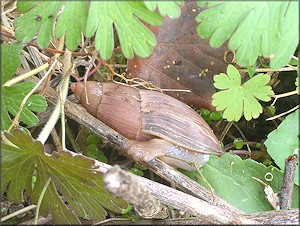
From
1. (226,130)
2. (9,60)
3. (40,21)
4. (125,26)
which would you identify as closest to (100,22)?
(125,26)

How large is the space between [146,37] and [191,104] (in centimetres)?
58

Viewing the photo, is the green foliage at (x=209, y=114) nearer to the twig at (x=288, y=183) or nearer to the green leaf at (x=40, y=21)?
the twig at (x=288, y=183)

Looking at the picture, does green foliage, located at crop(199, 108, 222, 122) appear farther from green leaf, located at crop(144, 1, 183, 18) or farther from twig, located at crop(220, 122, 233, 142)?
green leaf, located at crop(144, 1, 183, 18)

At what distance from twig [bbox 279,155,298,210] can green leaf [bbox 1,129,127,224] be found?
2.02ft

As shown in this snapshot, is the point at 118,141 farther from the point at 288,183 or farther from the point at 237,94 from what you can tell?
the point at 288,183

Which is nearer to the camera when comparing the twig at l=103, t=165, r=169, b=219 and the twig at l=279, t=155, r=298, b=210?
the twig at l=103, t=165, r=169, b=219

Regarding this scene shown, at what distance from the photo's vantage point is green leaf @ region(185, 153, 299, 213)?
1.95 metres

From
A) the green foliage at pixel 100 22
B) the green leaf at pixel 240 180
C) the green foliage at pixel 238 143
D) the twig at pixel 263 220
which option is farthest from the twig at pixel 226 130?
the green foliage at pixel 100 22

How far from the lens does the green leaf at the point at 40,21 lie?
1.65 metres

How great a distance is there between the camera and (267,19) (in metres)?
1.54

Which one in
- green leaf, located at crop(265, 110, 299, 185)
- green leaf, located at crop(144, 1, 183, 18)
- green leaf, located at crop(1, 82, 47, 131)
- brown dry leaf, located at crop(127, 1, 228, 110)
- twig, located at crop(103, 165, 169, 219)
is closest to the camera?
twig, located at crop(103, 165, 169, 219)

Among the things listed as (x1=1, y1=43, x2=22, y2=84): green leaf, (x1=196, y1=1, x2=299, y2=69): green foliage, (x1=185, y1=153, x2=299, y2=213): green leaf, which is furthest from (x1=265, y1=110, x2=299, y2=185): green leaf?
(x1=1, y1=43, x2=22, y2=84): green leaf

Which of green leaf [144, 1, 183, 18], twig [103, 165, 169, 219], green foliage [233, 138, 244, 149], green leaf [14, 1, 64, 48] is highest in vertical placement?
green leaf [144, 1, 183, 18]

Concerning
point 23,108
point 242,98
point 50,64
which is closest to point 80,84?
point 50,64
